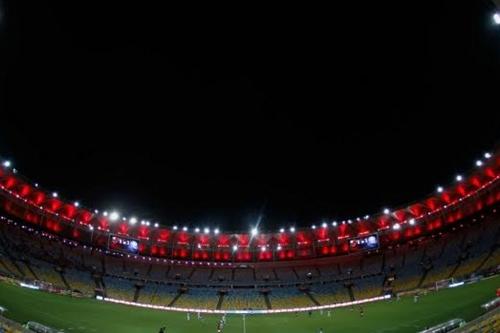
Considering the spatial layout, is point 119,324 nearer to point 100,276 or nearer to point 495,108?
point 100,276

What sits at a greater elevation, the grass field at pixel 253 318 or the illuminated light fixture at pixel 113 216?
the illuminated light fixture at pixel 113 216

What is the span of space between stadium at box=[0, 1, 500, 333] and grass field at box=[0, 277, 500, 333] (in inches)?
8.5

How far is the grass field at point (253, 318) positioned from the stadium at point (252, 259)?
22 cm

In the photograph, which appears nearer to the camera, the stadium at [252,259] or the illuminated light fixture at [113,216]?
the stadium at [252,259]

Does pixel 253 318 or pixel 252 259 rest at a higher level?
pixel 252 259

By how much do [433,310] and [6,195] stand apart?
5088cm

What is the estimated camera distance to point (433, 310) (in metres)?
36.8

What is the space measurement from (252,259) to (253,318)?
25.1 meters

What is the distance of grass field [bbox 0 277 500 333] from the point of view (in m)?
33.8

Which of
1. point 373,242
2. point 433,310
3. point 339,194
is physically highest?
point 339,194

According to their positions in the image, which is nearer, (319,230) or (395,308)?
(395,308)

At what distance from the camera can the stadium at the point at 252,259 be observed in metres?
41.0

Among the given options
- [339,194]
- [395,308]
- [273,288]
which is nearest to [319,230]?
[339,194]

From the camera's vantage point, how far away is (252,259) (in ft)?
247
